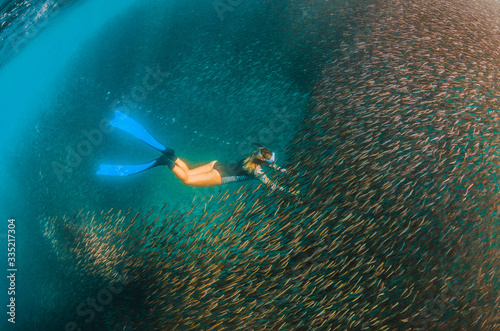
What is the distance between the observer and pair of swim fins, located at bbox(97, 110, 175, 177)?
541 centimetres

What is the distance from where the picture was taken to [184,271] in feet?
15.9

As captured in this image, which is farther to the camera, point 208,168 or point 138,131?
point 138,131

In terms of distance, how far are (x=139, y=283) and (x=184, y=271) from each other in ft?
3.14

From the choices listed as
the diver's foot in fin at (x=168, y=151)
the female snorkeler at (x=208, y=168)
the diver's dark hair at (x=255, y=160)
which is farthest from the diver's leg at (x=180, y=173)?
the diver's dark hair at (x=255, y=160)

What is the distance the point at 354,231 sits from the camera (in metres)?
4.43

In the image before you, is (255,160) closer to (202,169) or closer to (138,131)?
(202,169)

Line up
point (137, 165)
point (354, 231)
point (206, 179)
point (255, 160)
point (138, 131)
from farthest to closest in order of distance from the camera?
point (138, 131)
point (137, 165)
point (206, 179)
point (255, 160)
point (354, 231)
